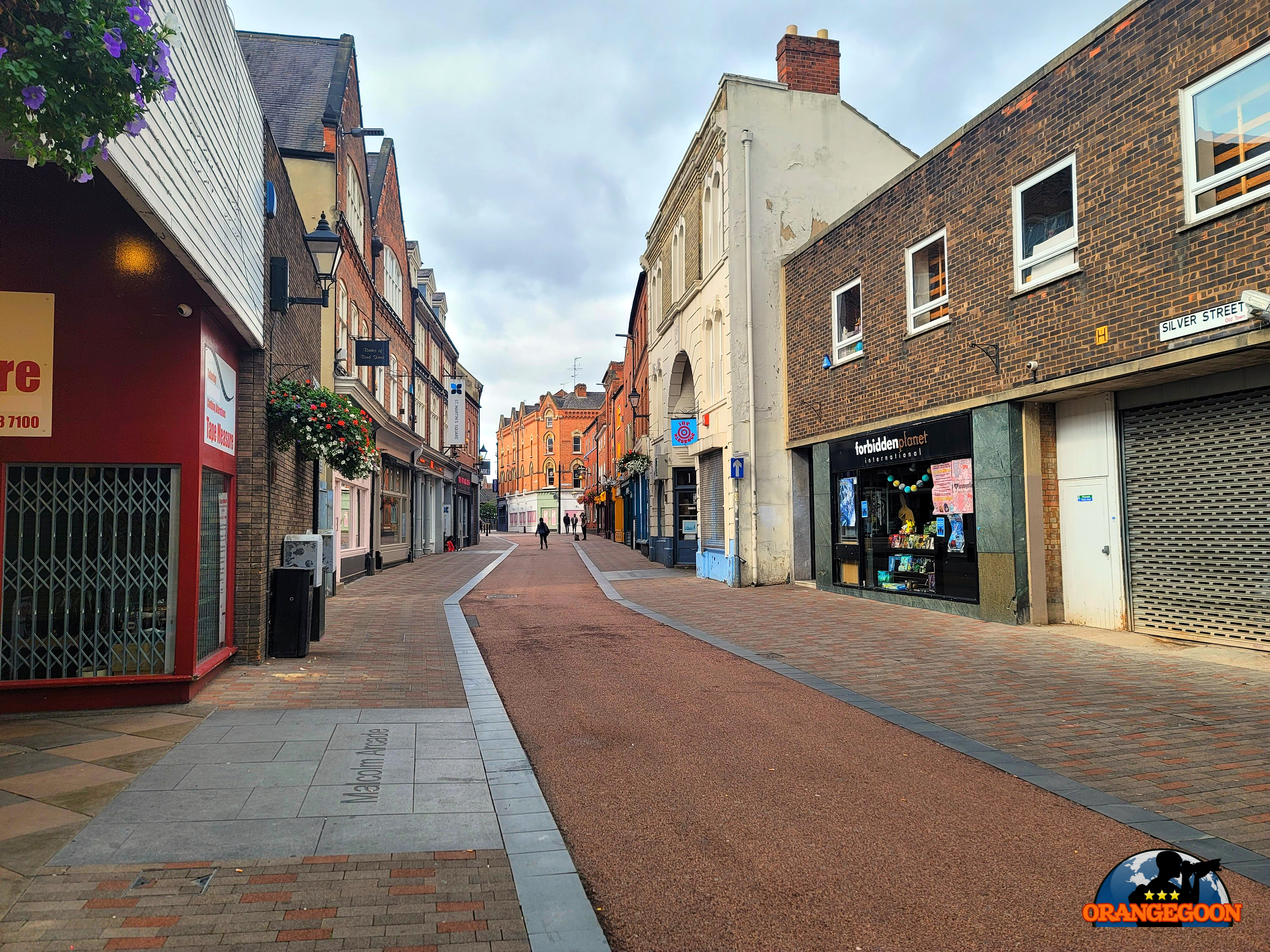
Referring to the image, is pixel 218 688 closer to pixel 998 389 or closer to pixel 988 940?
pixel 988 940

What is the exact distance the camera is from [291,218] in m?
10.9

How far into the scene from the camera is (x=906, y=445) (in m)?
14.2

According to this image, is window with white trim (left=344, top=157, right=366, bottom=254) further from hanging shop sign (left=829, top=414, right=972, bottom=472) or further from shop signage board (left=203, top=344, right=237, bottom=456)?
shop signage board (left=203, top=344, right=237, bottom=456)

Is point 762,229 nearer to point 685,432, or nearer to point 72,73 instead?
point 685,432

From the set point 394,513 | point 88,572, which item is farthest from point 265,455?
point 394,513

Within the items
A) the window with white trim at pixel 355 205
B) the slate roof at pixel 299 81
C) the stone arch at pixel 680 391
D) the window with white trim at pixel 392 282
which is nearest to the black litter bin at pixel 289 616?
the slate roof at pixel 299 81

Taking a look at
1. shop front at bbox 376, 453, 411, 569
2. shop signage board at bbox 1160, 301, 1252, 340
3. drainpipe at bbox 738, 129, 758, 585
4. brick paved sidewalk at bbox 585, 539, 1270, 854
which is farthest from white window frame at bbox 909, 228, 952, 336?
shop front at bbox 376, 453, 411, 569

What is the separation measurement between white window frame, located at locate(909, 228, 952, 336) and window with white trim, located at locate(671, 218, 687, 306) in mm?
11087

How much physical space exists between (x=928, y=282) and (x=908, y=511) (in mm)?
3822

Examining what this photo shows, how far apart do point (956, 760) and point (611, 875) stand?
9.06 ft

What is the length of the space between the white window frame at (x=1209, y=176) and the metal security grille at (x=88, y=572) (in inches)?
396

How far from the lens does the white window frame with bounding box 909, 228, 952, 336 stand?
43.8 feet

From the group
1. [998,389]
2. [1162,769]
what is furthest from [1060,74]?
[1162,769]

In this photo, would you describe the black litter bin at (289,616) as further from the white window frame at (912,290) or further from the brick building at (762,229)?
the brick building at (762,229)
